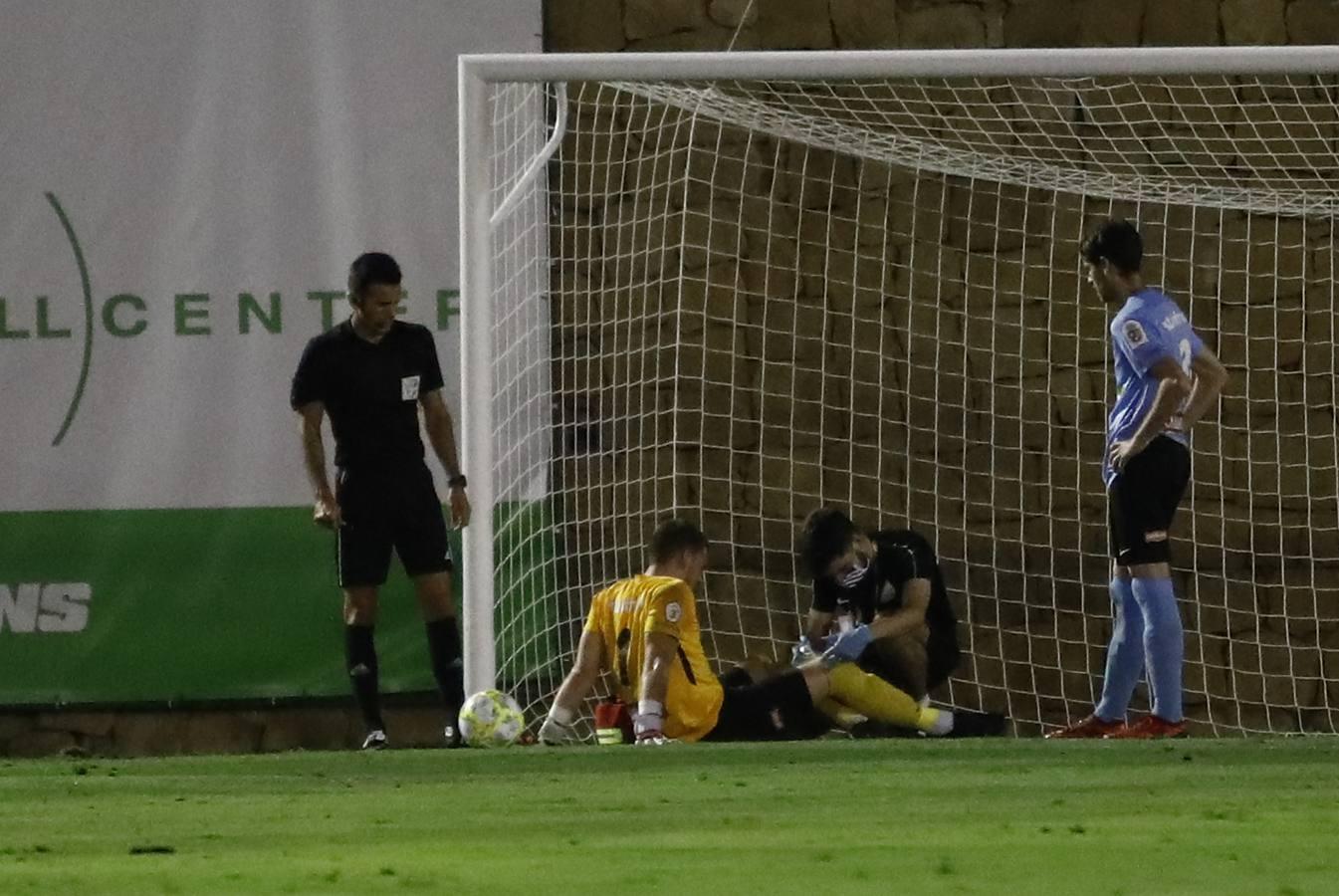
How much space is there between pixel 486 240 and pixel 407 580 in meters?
1.49

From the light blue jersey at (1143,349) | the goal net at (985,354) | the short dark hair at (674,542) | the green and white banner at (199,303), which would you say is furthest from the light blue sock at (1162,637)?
the green and white banner at (199,303)

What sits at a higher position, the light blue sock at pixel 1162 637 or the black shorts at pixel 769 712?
the light blue sock at pixel 1162 637

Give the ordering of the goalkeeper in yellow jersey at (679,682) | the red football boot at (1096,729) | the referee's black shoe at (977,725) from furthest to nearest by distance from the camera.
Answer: the referee's black shoe at (977,725), the goalkeeper in yellow jersey at (679,682), the red football boot at (1096,729)

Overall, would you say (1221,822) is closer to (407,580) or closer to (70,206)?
(407,580)

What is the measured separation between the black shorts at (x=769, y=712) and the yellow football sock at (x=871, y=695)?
0.13 m

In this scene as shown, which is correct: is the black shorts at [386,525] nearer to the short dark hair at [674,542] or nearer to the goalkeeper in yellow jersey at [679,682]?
the goalkeeper in yellow jersey at [679,682]

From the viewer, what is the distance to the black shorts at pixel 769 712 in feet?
25.7

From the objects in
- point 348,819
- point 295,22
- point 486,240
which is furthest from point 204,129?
point 348,819

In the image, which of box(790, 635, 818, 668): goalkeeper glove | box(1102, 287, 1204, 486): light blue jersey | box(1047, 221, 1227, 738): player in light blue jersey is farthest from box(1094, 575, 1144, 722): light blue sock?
box(790, 635, 818, 668): goalkeeper glove

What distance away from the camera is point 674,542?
7871 mm

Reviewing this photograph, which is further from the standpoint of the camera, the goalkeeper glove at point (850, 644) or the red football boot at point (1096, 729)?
the goalkeeper glove at point (850, 644)

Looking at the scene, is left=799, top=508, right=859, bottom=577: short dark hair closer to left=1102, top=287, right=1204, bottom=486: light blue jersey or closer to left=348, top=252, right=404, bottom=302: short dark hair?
left=1102, top=287, right=1204, bottom=486: light blue jersey

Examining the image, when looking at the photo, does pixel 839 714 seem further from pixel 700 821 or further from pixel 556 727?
pixel 700 821

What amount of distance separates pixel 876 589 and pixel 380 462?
1.73 metres
